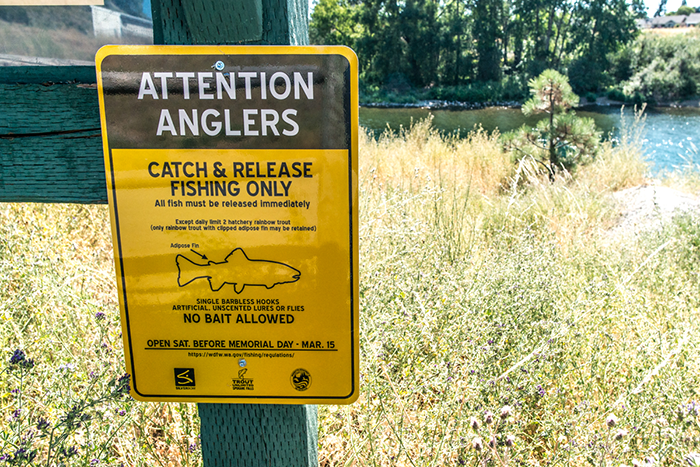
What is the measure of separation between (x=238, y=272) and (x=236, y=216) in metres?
0.11

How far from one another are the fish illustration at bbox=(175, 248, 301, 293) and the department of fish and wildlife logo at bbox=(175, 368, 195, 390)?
20 centimetres

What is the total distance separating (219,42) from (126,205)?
372mm

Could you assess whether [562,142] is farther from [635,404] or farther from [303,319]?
[303,319]

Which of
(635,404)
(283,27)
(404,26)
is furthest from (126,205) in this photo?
(404,26)

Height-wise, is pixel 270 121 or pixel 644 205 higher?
pixel 270 121

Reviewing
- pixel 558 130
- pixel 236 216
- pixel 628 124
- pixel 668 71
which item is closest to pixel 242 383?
pixel 236 216

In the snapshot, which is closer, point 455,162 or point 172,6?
point 172,6

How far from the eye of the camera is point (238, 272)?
3.16 ft

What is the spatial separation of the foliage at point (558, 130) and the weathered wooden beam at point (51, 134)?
6932 millimetres

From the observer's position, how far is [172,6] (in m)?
0.92

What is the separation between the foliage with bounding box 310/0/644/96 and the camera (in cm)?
4244

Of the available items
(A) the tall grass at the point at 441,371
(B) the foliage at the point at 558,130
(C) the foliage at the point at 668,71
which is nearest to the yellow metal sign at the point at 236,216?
(A) the tall grass at the point at 441,371

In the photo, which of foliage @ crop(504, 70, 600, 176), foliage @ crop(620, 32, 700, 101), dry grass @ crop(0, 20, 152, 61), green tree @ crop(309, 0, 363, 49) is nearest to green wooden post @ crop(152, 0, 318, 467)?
dry grass @ crop(0, 20, 152, 61)

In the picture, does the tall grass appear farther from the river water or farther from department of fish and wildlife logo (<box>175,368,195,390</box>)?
the river water
